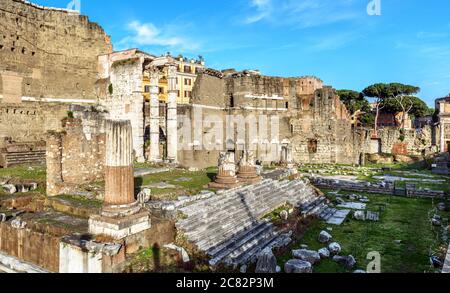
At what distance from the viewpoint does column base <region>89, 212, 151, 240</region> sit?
6.89 meters

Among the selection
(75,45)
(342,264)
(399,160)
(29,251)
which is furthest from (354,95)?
(29,251)

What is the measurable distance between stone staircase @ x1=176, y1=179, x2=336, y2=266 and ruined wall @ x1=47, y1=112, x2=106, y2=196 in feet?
15.3

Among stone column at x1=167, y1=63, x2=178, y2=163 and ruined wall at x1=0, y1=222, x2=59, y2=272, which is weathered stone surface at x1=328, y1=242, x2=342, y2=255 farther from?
stone column at x1=167, y1=63, x2=178, y2=163

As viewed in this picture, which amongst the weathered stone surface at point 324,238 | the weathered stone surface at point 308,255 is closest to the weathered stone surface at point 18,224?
the weathered stone surface at point 308,255

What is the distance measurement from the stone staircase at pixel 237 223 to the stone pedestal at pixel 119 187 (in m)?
1.37

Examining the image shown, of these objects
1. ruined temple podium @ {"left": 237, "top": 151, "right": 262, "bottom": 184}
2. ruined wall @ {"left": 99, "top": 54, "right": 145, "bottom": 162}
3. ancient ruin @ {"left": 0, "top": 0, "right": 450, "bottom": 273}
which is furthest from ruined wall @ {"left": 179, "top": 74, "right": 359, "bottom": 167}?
ruined temple podium @ {"left": 237, "top": 151, "right": 262, "bottom": 184}

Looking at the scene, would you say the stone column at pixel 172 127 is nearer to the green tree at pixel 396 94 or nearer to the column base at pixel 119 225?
the column base at pixel 119 225

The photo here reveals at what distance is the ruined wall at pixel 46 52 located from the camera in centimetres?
2245

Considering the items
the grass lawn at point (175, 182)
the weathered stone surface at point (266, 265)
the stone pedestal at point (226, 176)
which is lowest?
the weathered stone surface at point (266, 265)

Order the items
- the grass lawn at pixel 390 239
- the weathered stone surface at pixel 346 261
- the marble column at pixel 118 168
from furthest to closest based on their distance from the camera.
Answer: the grass lawn at pixel 390 239 < the weathered stone surface at pixel 346 261 < the marble column at pixel 118 168

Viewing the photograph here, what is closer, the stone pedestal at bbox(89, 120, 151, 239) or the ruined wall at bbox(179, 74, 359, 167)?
the stone pedestal at bbox(89, 120, 151, 239)

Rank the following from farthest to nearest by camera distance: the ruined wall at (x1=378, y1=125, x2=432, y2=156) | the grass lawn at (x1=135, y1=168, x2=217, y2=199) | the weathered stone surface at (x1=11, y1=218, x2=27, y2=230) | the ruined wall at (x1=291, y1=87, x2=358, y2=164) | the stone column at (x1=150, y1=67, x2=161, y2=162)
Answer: the ruined wall at (x1=378, y1=125, x2=432, y2=156) < the ruined wall at (x1=291, y1=87, x2=358, y2=164) < the stone column at (x1=150, y1=67, x2=161, y2=162) < the grass lawn at (x1=135, y1=168, x2=217, y2=199) < the weathered stone surface at (x1=11, y1=218, x2=27, y2=230)

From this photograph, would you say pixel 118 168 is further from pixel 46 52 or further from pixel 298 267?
pixel 46 52

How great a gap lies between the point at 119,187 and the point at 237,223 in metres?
3.68
